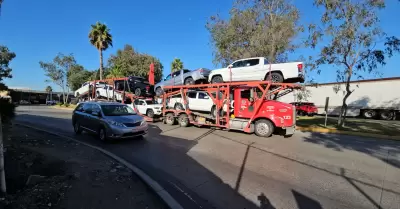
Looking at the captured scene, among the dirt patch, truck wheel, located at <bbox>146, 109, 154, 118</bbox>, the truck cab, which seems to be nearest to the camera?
the dirt patch

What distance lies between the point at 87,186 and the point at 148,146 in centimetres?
388

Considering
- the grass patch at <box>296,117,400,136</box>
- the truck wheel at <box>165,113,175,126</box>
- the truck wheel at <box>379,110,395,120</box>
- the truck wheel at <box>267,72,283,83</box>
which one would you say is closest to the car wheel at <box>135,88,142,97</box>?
the truck wheel at <box>165,113,175,126</box>

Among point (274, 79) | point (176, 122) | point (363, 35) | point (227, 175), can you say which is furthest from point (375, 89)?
point (227, 175)

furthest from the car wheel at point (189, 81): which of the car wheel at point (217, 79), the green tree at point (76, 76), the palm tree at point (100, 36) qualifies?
the green tree at point (76, 76)

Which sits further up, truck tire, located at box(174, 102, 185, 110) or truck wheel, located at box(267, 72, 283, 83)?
truck wheel, located at box(267, 72, 283, 83)

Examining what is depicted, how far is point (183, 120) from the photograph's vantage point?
1324 cm

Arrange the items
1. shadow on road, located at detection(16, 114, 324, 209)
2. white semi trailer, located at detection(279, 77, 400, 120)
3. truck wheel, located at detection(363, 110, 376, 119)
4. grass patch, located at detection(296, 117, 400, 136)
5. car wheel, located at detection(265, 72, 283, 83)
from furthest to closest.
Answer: truck wheel, located at detection(363, 110, 376, 119) < white semi trailer, located at detection(279, 77, 400, 120) < grass patch, located at detection(296, 117, 400, 136) < car wheel, located at detection(265, 72, 283, 83) < shadow on road, located at detection(16, 114, 324, 209)

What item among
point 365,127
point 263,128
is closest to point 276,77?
point 263,128

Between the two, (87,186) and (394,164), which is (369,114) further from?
(87,186)

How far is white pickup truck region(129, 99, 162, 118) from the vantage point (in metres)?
15.2

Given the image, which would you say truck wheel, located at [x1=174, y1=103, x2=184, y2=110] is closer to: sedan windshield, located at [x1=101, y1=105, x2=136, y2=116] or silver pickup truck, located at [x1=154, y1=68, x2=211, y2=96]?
silver pickup truck, located at [x1=154, y1=68, x2=211, y2=96]

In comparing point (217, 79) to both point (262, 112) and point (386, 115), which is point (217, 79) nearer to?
point (262, 112)

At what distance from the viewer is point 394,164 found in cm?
644

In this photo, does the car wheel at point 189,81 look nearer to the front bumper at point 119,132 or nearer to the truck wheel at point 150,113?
the truck wheel at point 150,113
